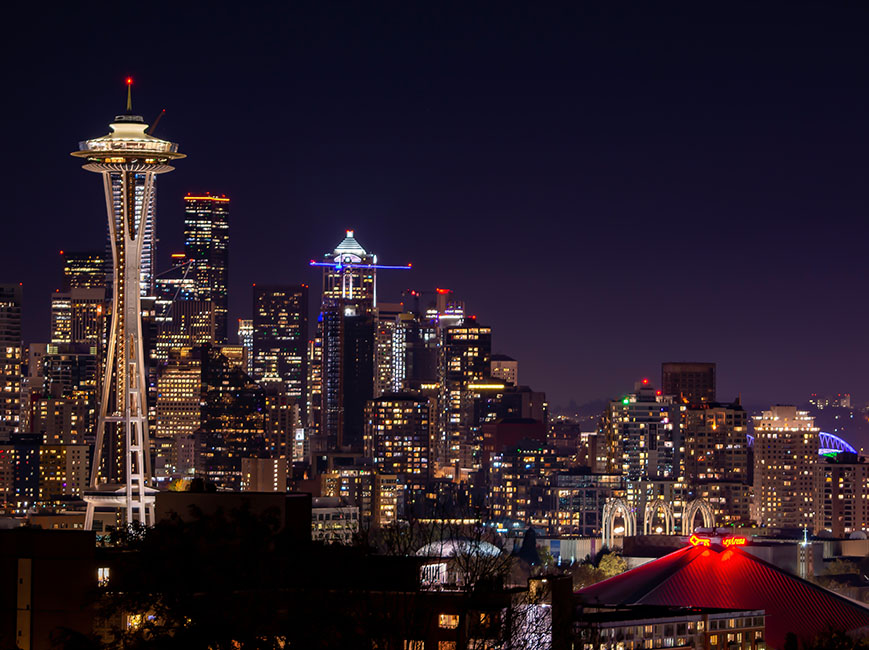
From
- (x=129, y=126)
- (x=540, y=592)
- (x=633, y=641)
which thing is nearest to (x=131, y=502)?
(x=129, y=126)

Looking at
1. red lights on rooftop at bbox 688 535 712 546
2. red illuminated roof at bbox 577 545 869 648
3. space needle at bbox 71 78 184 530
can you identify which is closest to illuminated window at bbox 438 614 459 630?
red illuminated roof at bbox 577 545 869 648

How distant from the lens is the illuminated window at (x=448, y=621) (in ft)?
158

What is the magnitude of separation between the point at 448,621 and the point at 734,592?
63.5 metres

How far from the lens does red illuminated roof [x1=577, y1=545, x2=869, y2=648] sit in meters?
100

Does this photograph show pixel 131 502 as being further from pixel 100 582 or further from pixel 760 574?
pixel 100 582

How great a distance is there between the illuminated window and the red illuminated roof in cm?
4855

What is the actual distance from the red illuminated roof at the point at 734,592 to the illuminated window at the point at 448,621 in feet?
159

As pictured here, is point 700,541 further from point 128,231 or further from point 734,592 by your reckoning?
point 128,231

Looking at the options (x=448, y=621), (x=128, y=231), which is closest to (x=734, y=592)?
(x=128, y=231)

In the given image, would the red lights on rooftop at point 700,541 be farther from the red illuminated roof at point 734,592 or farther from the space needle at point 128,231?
the space needle at point 128,231

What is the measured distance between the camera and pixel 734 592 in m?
110

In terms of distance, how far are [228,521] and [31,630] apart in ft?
17.1

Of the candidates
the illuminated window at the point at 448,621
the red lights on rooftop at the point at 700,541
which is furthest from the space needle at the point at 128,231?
the illuminated window at the point at 448,621

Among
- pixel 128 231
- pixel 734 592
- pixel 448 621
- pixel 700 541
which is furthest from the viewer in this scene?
pixel 700 541
